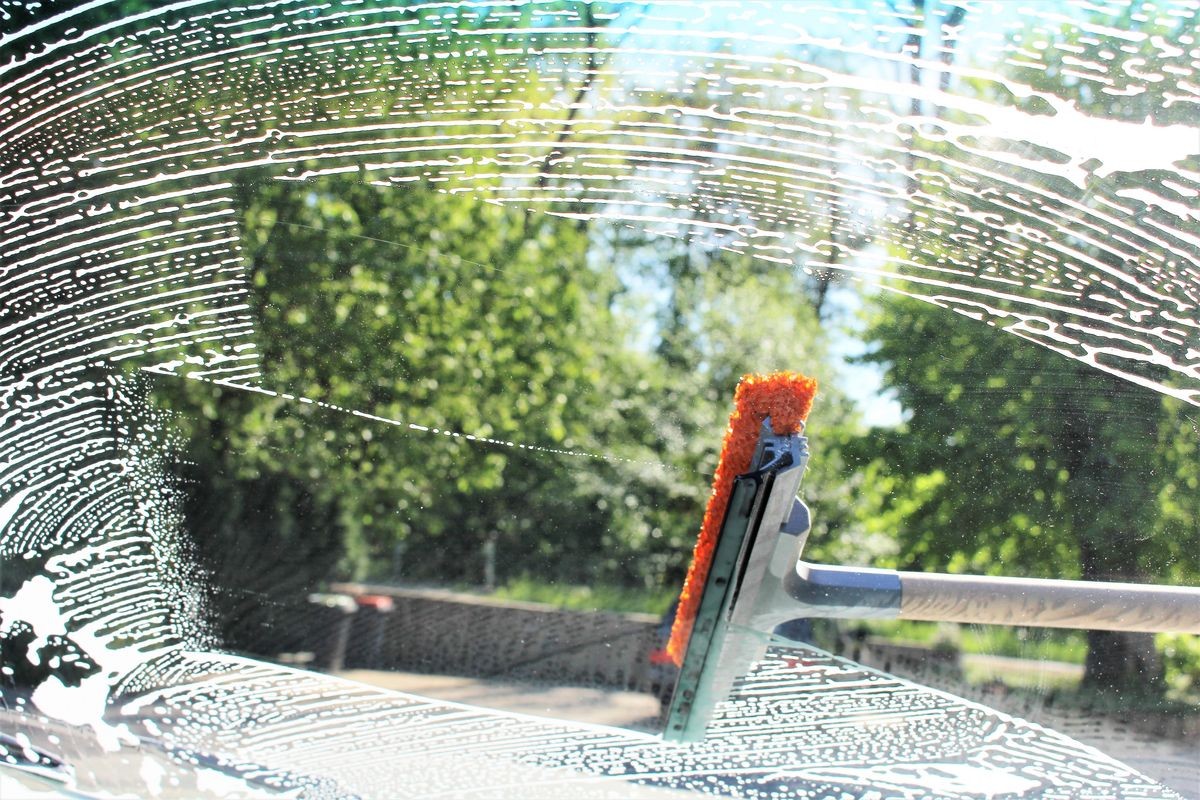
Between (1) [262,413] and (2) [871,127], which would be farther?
(1) [262,413]

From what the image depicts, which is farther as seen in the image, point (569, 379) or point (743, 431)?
point (569, 379)

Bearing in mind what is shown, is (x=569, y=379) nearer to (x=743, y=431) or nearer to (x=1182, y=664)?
(x=743, y=431)

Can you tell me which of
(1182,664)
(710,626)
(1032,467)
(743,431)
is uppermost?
(1032,467)

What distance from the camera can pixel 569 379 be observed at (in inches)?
87.4

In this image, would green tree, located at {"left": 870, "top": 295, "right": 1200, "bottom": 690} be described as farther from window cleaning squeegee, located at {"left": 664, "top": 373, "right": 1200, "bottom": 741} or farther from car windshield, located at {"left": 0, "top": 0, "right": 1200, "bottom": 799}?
window cleaning squeegee, located at {"left": 664, "top": 373, "right": 1200, "bottom": 741}

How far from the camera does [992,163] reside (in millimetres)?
1719

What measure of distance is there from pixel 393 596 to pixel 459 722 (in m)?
0.47

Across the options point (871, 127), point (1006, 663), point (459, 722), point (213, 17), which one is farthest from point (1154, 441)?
point (213, 17)

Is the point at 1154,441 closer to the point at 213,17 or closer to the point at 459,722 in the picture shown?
the point at 459,722

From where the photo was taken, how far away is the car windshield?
1591 mm

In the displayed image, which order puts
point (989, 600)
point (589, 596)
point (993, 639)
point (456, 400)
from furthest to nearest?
point (456, 400), point (589, 596), point (993, 639), point (989, 600)

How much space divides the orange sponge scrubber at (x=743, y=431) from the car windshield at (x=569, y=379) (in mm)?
30

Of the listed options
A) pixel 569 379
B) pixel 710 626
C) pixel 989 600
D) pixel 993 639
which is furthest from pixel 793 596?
pixel 569 379

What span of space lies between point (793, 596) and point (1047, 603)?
33 centimetres
